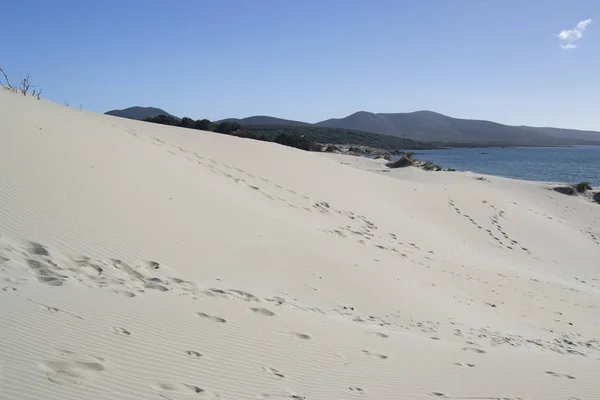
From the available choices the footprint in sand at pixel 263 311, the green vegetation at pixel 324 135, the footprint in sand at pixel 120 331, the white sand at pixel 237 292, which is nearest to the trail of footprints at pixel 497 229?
the white sand at pixel 237 292

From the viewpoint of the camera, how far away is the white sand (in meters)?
3.76

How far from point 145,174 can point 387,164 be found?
2327cm

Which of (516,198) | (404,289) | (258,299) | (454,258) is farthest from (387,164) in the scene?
(258,299)

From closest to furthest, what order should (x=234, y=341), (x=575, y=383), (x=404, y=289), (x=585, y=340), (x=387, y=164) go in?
(x=234, y=341) < (x=575, y=383) < (x=585, y=340) < (x=404, y=289) < (x=387, y=164)

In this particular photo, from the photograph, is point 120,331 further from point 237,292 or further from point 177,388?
point 237,292

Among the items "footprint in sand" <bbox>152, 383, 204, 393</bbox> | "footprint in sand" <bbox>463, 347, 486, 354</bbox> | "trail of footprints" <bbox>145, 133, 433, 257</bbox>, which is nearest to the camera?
"footprint in sand" <bbox>152, 383, 204, 393</bbox>

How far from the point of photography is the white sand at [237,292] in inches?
148

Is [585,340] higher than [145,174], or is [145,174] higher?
[145,174]

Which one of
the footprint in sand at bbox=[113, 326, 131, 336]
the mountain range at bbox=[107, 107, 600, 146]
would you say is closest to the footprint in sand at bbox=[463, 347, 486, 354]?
the footprint in sand at bbox=[113, 326, 131, 336]

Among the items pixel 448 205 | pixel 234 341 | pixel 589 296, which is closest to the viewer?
pixel 234 341

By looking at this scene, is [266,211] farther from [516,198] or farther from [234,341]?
[516,198]

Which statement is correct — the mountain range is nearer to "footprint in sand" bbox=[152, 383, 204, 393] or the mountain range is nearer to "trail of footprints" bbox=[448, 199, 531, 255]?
"trail of footprints" bbox=[448, 199, 531, 255]

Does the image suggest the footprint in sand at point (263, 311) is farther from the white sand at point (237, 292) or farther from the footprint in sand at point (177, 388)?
the footprint in sand at point (177, 388)

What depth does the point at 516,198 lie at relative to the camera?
2223 cm
